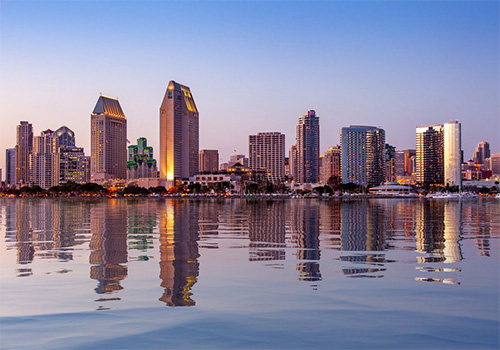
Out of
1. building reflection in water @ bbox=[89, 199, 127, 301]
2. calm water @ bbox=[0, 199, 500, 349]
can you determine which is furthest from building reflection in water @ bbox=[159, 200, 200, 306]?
building reflection in water @ bbox=[89, 199, 127, 301]

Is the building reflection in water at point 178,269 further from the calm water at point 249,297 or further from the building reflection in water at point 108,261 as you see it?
the building reflection in water at point 108,261

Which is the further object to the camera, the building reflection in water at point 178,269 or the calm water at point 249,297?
the building reflection in water at point 178,269

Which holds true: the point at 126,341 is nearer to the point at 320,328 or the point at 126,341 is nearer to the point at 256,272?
the point at 320,328

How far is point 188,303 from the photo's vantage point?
17469 mm

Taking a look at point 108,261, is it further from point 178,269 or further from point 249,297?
point 249,297

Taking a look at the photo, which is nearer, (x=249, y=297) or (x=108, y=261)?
(x=249, y=297)

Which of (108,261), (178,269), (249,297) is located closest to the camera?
(249,297)

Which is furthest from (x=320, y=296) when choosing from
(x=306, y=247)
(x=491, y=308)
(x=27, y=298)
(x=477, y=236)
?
(x=477, y=236)

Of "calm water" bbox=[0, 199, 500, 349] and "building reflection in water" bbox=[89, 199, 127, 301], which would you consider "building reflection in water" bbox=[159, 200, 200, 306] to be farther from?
"building reflection in water" bbox=[89, 199, 127, 301]

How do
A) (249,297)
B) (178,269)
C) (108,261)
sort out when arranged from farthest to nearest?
(108,261) → (178,269) → (249,297)

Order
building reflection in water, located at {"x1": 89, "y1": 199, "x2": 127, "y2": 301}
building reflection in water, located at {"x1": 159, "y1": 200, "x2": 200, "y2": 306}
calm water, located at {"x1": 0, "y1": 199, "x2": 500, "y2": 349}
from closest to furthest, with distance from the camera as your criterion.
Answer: calm water, located at {"x1": 0, "y1": 199, "x2": 500, "y2": 349}, building reflection in water, located at {"x1": 159, "y1": 200, "x2": 200, "y2": 306}, building reflection in water, located at {"x1": 89, "y1": 199, "x2": 127, "y2": 301}

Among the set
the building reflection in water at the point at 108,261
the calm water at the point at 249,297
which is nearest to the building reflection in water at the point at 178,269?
the calm water at the point at 249,297

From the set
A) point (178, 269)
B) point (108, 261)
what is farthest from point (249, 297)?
point (108, 261)

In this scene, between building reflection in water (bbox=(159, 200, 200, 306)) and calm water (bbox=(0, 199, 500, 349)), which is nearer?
calm water (bbox=(0, 199, 500, 349))
